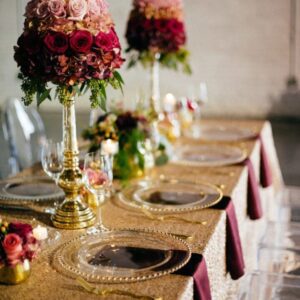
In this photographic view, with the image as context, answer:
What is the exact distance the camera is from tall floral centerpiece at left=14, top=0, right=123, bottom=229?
200cm

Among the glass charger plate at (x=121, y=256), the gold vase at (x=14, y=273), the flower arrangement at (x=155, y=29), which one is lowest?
the glass charger plate at (x=121, y=256)

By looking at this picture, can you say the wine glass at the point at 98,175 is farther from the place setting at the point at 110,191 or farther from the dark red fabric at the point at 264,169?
the dark red fabric at the point at 264,169

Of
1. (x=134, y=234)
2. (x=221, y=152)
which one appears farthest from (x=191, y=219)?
(x=221, y=152)

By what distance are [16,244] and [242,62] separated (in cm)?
592

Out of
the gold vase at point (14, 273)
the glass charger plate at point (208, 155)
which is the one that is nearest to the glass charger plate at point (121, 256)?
the gold vase at point (14, 273)

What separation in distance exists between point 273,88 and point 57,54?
556 centimetres

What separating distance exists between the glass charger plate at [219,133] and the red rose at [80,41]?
1932 mm

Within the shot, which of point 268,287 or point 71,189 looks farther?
point 268,287

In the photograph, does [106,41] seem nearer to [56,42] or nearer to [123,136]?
[56,42]

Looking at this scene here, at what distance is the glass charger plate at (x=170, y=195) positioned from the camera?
246 cm

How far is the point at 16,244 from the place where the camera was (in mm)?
1707

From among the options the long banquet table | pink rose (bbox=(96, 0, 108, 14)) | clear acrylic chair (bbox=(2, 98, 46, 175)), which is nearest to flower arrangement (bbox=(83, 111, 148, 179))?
the long banquet table

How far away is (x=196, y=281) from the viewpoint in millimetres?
1808

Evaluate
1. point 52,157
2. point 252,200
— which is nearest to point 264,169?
point 252,200
